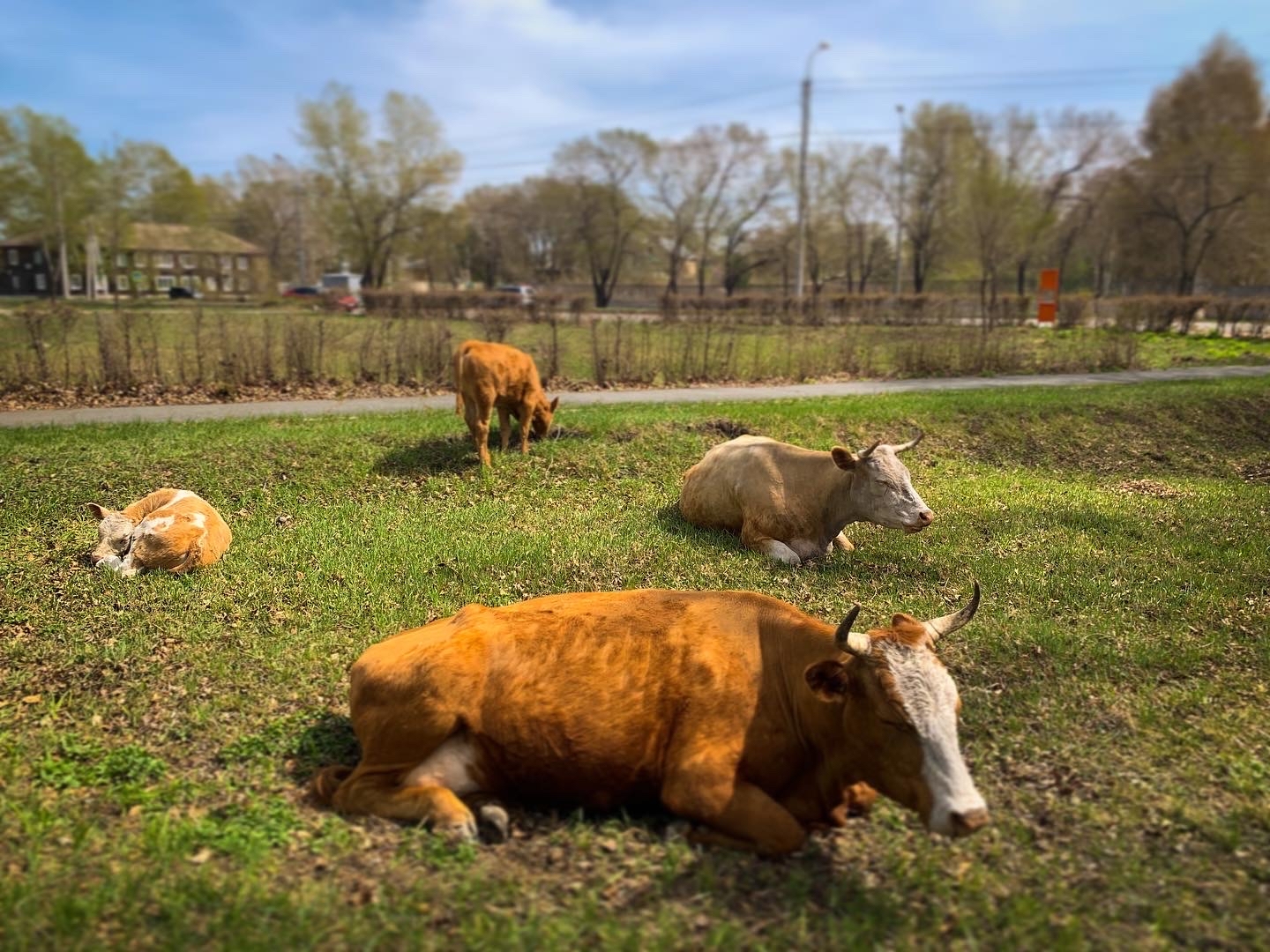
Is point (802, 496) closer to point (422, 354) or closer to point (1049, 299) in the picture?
point (422, 354)

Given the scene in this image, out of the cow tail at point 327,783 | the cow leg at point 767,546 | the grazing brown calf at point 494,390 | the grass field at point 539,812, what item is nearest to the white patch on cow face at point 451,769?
the grass field at point 539,812

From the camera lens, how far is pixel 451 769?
4020 millimetres

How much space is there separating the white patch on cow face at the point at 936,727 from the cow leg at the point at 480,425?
754cm

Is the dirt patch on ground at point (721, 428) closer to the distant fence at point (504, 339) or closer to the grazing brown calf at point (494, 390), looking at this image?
the grazing brown calf at point (494, 390)

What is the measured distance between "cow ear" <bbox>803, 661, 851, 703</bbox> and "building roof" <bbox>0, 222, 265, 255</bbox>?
7135 centimetres

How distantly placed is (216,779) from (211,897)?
3.61 ft

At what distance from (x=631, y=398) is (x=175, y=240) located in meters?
75.2

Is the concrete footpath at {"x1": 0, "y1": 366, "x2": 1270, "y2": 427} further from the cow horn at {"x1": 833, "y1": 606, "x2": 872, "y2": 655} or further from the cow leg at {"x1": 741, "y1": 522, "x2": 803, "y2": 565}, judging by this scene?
the cow horn at {"x1": 833, "y1": 606, "x2": 872, "y2": 655}

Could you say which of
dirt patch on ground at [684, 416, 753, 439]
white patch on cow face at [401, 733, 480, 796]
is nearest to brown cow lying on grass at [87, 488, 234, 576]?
white patch on cow face at [401, 733, 480, 796]

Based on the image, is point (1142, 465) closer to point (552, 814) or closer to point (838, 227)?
point (552, 814)

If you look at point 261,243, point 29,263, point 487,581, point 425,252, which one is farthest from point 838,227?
point 29,263

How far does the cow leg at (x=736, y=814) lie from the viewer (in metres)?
3.66

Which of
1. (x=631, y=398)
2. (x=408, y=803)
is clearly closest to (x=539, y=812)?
(x=408, y=803)

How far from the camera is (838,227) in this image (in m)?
66.0
